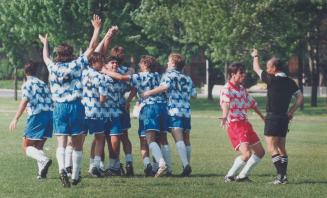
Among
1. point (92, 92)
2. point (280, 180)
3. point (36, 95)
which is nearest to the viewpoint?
point (280, 180)

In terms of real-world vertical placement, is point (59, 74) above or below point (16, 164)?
above

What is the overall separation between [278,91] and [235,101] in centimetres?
70

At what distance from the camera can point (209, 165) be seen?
56.7 feet

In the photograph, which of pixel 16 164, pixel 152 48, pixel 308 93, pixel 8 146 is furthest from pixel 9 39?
pixel 16 164

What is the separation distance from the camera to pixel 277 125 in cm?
1400

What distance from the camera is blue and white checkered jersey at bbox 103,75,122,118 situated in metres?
15.0

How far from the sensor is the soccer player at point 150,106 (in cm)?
1501

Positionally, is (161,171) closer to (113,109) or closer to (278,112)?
(113,109)

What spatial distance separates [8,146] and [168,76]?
7591 mm

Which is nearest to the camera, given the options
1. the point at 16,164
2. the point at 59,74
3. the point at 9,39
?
the point at 59,74

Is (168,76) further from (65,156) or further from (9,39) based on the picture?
(9,39)

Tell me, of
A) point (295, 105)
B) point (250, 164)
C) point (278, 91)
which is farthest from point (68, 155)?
point (295, 105)

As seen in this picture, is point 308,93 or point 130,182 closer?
point 130,182

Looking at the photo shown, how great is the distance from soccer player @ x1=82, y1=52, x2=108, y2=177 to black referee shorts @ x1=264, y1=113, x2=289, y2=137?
106 inches
